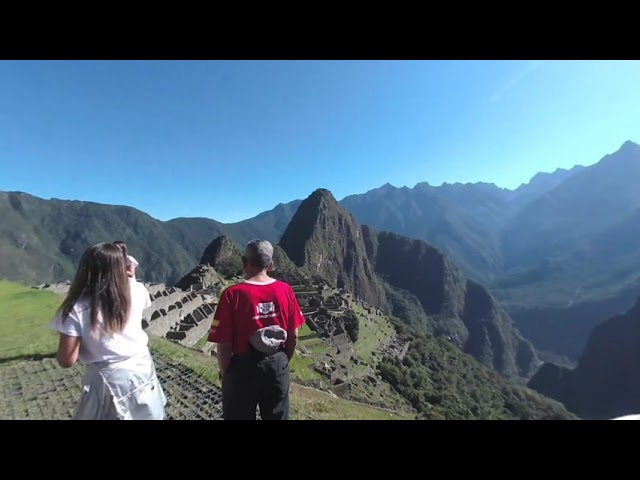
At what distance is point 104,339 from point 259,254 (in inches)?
51.4

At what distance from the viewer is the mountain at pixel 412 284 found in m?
119

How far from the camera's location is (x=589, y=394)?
81312 millimetres

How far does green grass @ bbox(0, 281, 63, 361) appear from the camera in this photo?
7284 millimetres

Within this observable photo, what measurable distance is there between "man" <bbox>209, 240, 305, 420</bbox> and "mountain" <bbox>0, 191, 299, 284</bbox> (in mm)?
120122

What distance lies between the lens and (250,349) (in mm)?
3010

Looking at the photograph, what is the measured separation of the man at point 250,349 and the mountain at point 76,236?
4729 inches

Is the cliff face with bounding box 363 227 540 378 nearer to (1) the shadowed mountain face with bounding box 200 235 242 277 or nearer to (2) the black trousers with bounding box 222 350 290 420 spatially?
(1) the shadowed mountain face with bounding box 200 235 242 277

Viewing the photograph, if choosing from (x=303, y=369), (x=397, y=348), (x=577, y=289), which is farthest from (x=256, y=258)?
(x=577, y=289)

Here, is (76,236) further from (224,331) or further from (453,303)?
(224,331)

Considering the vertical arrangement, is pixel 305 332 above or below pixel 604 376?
above
